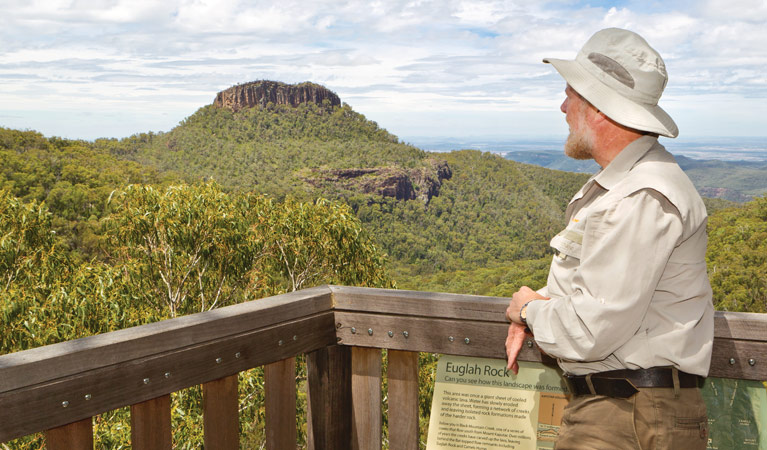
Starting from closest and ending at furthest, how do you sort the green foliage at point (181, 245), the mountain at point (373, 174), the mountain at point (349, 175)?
the green foliage at point (181, 245) → the mountain at point (349, 175) → the mountain at point (373, 174)

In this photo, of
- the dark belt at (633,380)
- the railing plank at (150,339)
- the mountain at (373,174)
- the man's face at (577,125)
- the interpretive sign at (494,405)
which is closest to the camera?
the railing plank at (150,339)

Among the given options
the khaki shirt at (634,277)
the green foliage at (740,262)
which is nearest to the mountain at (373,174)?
the green foliage at (740,262)

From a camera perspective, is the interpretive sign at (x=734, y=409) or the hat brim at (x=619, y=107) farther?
the interpretive sign at (x=734, y=409)

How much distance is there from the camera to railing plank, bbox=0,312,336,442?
105 cm

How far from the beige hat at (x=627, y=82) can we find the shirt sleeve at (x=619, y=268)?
18cm

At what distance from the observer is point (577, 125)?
1284 mm

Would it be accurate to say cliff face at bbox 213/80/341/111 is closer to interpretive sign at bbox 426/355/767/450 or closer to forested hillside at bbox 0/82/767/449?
forested hillside at bbox 0/82/767/449

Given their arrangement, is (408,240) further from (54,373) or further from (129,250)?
(54,373)

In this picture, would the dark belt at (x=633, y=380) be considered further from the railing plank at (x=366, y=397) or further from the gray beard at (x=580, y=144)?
the railing plank at (x=366, y=397)

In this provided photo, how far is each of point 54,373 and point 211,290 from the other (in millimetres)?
11742

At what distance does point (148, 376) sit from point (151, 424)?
10 cm

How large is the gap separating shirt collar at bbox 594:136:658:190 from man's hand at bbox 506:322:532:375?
33 cm

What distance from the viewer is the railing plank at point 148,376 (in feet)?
3.46

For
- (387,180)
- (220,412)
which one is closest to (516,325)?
(220,412)
